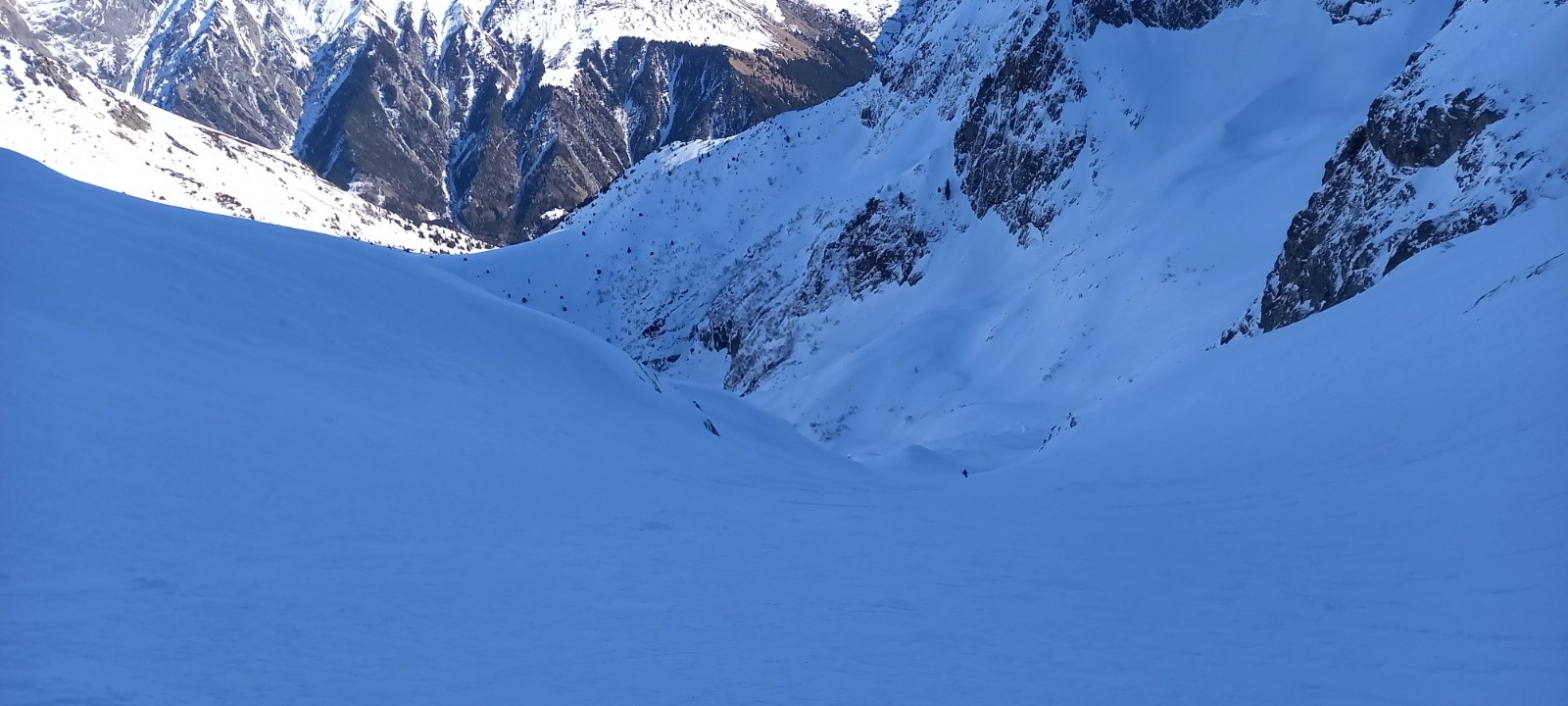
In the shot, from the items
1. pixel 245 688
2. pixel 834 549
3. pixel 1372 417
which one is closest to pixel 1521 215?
pixel 1372 417

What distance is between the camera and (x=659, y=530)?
10.9 meters

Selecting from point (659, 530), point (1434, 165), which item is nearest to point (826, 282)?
point (1434, 165)

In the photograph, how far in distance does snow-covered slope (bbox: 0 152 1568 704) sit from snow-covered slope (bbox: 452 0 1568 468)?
8.27 metres

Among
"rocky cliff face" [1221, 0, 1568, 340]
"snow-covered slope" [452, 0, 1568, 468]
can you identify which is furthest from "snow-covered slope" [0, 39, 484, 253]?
"rocky cliff face" [1221, 0, 1568, 340]

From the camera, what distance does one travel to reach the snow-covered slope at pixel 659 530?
6332 millimetres

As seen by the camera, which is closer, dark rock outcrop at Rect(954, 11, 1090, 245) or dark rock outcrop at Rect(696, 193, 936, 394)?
dark rock outcrop at Rect(954, 11, 1090, 245)

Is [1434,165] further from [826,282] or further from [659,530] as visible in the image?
[826,282]

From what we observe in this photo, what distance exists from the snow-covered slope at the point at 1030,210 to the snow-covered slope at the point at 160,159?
70034mm

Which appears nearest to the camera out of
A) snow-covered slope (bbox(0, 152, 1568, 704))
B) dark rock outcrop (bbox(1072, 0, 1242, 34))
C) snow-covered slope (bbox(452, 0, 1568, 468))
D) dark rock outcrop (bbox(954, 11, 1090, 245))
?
snow-covered slope (bbox(0, 152, 1568, 704))

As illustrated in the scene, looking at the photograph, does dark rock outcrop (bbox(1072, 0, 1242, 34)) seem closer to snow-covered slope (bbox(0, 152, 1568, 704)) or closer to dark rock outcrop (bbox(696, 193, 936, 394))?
dark rock outcrop (bbox(696, 193, 936, 394))

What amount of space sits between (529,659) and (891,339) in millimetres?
35881

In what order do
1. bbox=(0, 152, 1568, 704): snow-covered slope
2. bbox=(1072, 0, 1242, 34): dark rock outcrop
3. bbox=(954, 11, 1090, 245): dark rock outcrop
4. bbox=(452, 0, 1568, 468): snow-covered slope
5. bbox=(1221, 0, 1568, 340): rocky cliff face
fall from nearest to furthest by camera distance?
bbox=(0, 152, 1568, 704): snow-covered slope < bbox=(1221, 0, 1568, 340): rocky cliff face < bbox=(452, 0, 1568, 468): snow-covered slope < bbox=(954, 11, 1090, 245): dark rock outcrop < bbox=(1072, 0, 1242, 34): dark rock outcrop

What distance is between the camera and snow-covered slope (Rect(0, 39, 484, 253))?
419ft

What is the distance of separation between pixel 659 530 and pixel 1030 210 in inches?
1474
